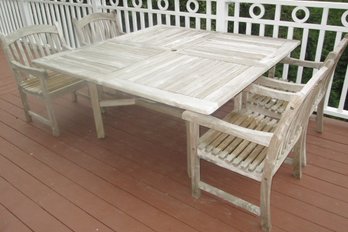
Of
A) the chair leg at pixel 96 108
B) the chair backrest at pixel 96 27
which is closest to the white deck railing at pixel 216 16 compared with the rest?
the chair backrest at pixel 96 27

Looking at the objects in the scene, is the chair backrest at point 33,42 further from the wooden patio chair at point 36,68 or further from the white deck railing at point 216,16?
the white deck railing at point 216,16

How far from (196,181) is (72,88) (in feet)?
5.17

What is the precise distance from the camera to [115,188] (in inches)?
85.3

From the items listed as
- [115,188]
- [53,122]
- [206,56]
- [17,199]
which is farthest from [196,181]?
[53,122]

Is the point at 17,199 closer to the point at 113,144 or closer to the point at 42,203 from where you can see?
the point at 42,203

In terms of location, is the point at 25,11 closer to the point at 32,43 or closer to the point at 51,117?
the point at 32,43

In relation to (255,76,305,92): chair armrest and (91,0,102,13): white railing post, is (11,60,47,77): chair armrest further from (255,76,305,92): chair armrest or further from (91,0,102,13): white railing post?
(255,76,305,92): chair armrest

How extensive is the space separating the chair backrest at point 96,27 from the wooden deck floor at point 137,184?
3.07 ft

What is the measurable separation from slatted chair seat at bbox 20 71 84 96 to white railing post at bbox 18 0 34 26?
2910 millimetres

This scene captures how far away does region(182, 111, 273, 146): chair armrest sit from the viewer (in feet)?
4.95

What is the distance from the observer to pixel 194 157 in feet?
6.10

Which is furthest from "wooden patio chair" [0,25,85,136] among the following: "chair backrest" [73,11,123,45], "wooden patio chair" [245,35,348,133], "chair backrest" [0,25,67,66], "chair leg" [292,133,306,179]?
"chair leg" [292,133,306,179]

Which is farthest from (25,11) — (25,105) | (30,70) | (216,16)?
(216,16)

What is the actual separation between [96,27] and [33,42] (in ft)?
2.17
